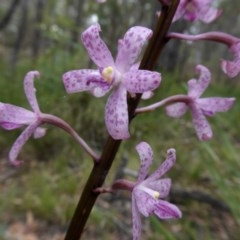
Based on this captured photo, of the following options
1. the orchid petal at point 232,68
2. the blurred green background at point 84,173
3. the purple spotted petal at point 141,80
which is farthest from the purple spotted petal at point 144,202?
the blurred green background at point 84,173

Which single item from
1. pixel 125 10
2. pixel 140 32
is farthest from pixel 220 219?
pixel 125 10

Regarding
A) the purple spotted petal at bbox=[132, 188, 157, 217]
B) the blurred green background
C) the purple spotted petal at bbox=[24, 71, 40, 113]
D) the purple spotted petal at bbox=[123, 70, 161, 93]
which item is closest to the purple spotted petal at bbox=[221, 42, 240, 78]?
the purple spotted petal at bbox=[123, 70, 161, 93]

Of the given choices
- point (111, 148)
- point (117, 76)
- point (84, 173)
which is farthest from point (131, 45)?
point (84, 173)

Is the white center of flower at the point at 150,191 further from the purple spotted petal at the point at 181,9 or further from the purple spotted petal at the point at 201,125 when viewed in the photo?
the purple spotted petal at the point at 181,9

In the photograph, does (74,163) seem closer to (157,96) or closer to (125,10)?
(157,96)

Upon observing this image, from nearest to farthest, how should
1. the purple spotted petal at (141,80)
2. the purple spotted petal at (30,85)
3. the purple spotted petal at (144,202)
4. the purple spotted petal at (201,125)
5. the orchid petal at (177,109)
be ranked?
1. the purple spotted petal at (141,80)
2. the purple spotted petal at (144,202)
3. the purple spotted petal at (30,85)
4. the purple spotted petal at (201,125)
5. the orchid petal at (177,109)

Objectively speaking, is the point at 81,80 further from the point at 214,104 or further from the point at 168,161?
the point at 214,104
